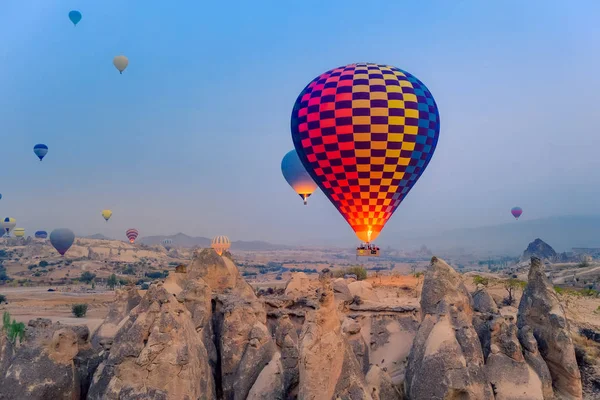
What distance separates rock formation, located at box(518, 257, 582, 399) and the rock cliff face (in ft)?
0.07

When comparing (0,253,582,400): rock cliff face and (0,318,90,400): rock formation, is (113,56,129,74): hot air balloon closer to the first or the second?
(0,253,582,400): rock cliff face

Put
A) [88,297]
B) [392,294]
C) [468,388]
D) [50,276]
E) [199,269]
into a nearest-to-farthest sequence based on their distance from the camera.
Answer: [468,388] < [199,269] < [392,294] < [88,297] < [50,276]

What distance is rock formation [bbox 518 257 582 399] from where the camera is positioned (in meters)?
11.6

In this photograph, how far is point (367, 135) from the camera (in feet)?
73.7

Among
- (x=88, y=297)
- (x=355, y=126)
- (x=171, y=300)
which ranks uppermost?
(x=355, y=126)

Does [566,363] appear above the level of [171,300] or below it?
below

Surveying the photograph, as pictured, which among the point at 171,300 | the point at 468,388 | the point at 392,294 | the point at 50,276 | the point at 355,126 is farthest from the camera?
the point at 50,276

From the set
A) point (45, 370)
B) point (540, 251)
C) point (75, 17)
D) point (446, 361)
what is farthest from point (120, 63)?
point (540, 251)

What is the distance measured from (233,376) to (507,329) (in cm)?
550

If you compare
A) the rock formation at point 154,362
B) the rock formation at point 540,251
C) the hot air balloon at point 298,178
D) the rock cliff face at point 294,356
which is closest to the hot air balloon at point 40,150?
the hot air balloon at point 298,178

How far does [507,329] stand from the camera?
1134 centimetres

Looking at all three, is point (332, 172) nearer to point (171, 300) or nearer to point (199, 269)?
point (199, 269)

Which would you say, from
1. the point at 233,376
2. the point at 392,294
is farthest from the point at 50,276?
the point at 233,376

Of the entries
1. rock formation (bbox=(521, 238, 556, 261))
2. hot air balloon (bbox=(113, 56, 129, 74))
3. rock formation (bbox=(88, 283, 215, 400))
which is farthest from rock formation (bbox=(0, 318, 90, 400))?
rock formation (bbox=(521, 238, 556, 261))
